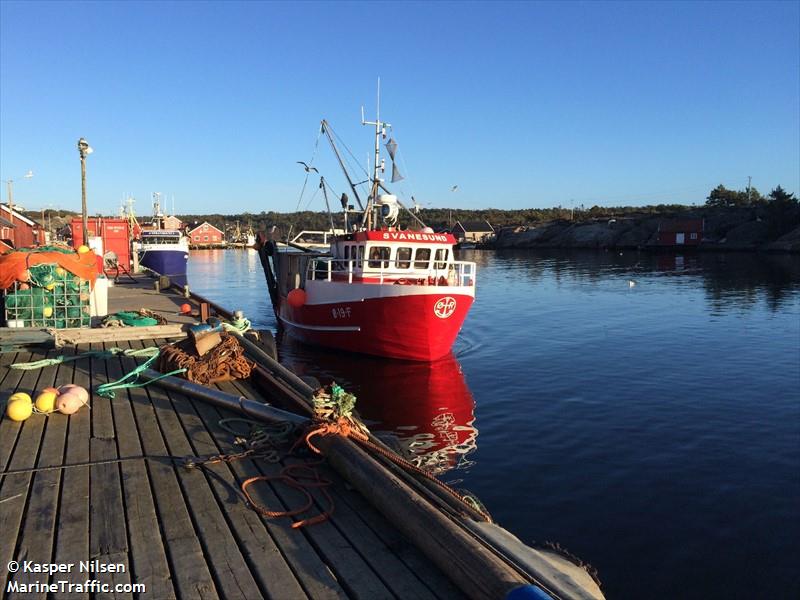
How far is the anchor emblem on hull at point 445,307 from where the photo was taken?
1515 centimetres

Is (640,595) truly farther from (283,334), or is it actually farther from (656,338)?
(283,334)

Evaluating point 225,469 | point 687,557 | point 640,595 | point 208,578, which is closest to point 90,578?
point 208,578

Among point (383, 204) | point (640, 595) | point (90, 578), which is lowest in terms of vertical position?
point (640, 595)

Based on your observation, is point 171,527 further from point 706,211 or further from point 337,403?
point 706,211

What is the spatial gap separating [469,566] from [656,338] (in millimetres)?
18881

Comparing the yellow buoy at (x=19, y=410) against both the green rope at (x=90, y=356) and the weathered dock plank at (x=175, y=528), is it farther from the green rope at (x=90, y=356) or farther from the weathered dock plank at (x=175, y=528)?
the green rope at (x=90, y=356)

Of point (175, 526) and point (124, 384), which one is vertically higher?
point (124, 384)

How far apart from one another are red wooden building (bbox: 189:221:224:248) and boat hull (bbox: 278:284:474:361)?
431 ft

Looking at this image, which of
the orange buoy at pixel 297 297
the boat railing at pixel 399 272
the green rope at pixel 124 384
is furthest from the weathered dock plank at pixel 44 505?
the orange buoy at pixel 297 297

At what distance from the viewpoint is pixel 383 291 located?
597 inches

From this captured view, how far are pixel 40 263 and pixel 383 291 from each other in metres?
7.51

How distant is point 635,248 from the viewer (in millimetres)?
93500

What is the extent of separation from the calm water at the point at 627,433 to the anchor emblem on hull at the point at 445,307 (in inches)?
60.2

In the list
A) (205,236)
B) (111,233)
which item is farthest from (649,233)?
(205,236)
